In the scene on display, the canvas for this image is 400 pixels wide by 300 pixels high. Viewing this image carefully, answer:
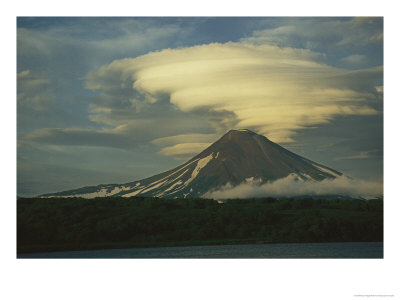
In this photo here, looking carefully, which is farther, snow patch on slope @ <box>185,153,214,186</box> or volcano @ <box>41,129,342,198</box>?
snow patch on slope @ <box>185,153,214,186</box>

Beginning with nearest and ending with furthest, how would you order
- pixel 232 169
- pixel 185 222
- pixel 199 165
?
pixel 185 222, pixel 199 165, pixel 232 169

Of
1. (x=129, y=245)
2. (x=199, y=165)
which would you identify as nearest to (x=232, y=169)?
(x=199, y=165)

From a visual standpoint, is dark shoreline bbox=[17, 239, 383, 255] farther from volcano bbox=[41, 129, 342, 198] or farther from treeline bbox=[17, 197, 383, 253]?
volcano bbox=[41, 129, 342, 198]

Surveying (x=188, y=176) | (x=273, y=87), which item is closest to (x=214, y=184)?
(x=188, y=176)

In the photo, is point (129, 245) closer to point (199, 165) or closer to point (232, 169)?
point (199, 165)

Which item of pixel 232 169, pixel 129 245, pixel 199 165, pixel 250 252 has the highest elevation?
pixel 199 165

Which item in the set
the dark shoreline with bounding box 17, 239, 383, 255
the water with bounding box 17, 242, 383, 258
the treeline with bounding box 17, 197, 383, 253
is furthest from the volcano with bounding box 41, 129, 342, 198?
the water with bounding box 17, 242, 383, 258
